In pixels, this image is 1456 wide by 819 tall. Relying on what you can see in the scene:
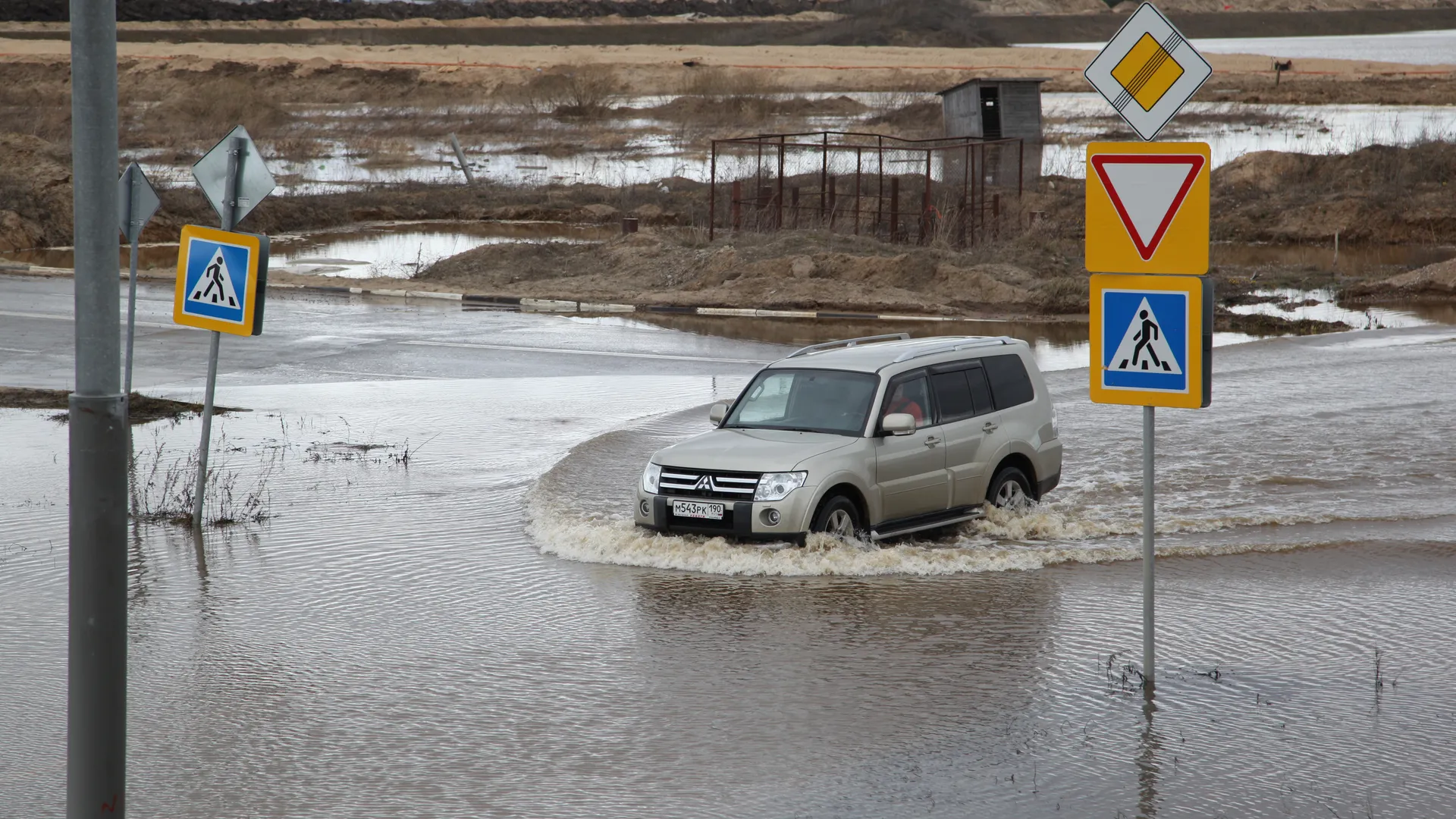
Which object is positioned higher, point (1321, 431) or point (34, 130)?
point (34, 130)

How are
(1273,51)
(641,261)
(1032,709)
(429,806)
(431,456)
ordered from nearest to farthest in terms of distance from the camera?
(429,806) < (1032,709) < (431,456) < (641,261) < (1273,51)

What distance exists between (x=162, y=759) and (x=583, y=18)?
465 feet

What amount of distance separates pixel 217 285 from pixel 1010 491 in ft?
22.4

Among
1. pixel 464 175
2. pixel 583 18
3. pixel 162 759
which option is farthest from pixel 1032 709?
pixel 583 18

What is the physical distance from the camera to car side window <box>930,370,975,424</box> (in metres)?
12.2

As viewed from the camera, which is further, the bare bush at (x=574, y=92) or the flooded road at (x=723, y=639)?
the bare bush at (x=574, y=92)

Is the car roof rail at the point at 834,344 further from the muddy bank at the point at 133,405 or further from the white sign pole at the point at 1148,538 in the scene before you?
the muddy bank at the point at 133,405

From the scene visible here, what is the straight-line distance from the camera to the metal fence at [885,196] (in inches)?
1351

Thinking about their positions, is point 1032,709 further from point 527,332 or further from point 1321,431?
point 527,332

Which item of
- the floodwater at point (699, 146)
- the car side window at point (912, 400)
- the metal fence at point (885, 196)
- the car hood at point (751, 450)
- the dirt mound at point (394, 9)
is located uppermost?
the dirt mound at point (394, 9)

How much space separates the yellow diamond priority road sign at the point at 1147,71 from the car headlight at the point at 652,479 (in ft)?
15.3

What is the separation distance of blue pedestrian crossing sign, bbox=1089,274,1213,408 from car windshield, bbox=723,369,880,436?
3950 millimetres

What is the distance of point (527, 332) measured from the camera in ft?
83.8

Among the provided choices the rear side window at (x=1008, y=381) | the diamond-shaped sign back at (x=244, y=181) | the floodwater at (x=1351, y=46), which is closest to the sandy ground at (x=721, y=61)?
the floodwater at (x=1351, y=46)
